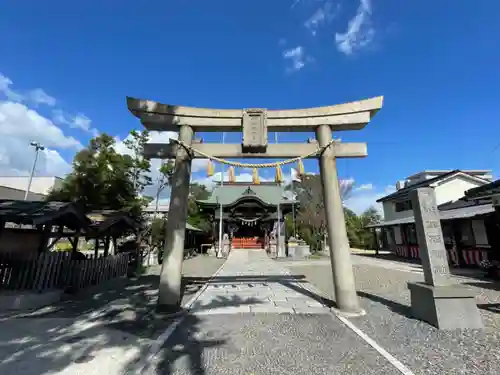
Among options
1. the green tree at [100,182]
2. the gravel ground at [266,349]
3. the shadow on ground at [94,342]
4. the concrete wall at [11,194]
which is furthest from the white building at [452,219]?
the concrete wall at [11,194]

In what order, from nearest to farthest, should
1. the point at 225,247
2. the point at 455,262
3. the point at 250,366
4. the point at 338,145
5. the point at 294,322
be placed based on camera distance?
the point at 250,366 → the point at 294,322 → the point at 338,145 → the point at 455,262 → the point at 225,247

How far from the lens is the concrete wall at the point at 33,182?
3788 cm

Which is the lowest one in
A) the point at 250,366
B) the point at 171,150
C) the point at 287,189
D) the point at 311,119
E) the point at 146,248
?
the point at 250,366

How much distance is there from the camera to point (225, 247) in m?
24.7

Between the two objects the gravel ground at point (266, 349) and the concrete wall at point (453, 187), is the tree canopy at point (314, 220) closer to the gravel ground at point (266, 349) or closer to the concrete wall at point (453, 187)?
the concrete wall at point (453, 187)

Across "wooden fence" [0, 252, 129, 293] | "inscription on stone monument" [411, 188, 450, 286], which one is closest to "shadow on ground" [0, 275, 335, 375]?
"wooden fence" [0, 252, 129, 293]

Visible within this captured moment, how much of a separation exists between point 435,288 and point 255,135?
495 cm

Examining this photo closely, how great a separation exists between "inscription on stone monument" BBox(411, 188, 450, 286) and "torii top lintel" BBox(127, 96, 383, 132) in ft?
7.73

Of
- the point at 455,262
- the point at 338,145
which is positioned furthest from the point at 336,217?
the point at 455,262

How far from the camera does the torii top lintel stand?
6434mm

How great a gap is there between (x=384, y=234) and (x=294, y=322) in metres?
29.6

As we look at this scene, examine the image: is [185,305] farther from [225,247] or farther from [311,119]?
[225,247]

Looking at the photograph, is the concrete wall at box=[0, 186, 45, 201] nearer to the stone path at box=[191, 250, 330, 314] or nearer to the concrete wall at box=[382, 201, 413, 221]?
the stone path at box=[191, 250, 330, 314]

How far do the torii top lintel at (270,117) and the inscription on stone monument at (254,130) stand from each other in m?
0.14
